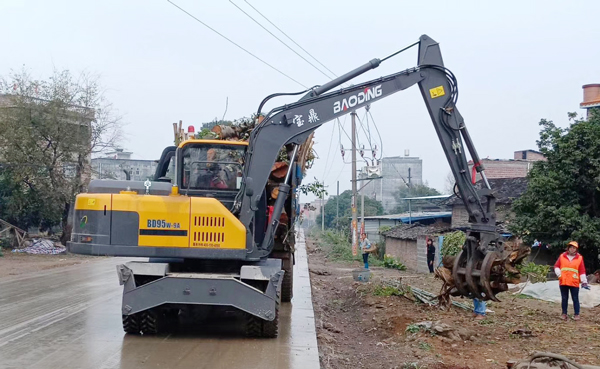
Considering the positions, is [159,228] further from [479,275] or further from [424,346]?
[479,275]

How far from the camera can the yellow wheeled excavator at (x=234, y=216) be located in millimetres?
9625

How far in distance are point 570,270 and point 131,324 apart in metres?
8.38

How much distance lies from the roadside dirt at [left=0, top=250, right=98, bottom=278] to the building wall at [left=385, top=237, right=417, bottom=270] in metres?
16.2

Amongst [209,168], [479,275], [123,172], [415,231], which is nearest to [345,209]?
[415,231]

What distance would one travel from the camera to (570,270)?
12.9m

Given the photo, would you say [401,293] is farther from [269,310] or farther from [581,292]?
[269,310]

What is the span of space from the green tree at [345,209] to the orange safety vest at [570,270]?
49572 mm

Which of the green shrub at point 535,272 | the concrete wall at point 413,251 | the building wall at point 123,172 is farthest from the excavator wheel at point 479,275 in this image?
the concrete wall at point 413,251

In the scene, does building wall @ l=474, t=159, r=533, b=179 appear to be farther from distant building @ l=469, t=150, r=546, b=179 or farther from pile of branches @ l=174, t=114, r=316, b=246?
pile of branches @ l=174, t=114, r=316, b=246

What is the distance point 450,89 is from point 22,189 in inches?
1120

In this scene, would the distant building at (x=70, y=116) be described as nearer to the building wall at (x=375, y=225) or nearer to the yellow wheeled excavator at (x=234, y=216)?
the building wall at (x=375, y=225)

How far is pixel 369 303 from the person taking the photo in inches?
611

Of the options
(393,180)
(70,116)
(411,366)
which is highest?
(393,180)

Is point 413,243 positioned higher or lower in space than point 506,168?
lower
